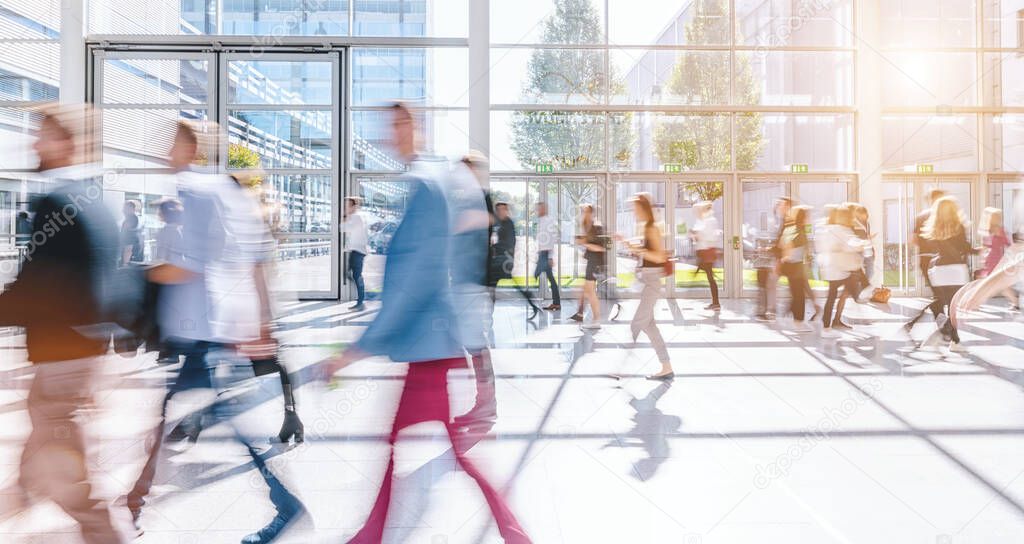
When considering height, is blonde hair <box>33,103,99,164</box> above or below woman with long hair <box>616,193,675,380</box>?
above

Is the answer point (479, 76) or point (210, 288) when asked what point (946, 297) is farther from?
point (479, 76)

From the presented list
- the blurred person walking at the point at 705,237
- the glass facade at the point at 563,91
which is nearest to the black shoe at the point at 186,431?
the blurred person walking at the point at 705,237

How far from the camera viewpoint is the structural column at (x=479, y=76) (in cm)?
1359

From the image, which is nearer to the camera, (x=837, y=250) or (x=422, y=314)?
(x=422, y=314)

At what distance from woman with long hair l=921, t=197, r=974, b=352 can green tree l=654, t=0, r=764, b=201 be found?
6.97 meters

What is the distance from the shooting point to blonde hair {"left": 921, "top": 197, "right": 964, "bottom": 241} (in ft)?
24.6

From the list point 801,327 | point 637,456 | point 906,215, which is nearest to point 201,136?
point 637,456

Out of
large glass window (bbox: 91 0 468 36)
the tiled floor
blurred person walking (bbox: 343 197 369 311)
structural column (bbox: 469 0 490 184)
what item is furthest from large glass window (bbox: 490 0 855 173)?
the tiled floor

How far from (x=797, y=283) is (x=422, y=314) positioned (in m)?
7.99

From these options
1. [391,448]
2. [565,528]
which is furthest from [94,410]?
[565,528]

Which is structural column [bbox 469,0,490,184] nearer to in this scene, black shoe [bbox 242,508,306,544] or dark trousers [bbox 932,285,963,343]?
dark trousers [bbox 932,285,963,343]

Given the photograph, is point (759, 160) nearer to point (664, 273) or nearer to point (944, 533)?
point (664, 273)

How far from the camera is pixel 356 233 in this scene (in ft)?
38.1

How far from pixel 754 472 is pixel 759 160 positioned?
1166 cm
